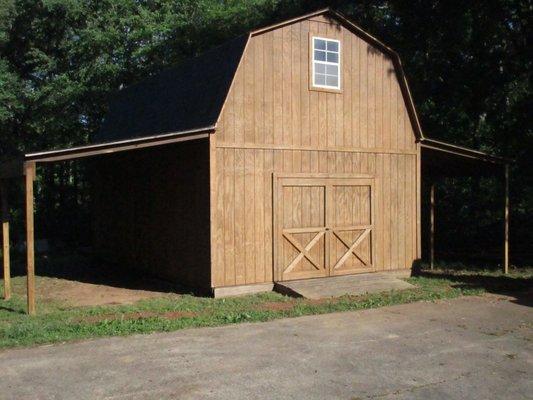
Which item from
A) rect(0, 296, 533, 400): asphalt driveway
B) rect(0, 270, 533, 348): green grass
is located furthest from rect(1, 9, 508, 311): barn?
rect(0, 296, 533, 400): asphalt driveway

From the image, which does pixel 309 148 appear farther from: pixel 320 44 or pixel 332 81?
pixel 320 44

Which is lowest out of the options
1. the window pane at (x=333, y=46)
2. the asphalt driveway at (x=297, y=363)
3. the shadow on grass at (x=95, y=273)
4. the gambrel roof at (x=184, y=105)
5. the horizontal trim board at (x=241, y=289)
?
the shadow on grass at (x=95, y=273)

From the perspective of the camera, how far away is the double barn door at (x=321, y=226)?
12266 mm

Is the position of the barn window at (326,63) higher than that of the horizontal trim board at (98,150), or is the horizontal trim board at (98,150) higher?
the barn window at (326,63)

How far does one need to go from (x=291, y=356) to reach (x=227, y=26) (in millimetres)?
18360

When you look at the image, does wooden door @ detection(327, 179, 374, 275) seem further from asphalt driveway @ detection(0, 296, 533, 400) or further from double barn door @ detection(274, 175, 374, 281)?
asphalt driveway @ detection(0, 296, 533, 400)

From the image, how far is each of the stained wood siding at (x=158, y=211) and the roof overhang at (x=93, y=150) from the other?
1.82 feet

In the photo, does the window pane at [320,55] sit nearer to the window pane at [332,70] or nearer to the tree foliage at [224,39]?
the window pane at [332,70]

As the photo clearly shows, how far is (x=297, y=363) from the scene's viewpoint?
7160mm

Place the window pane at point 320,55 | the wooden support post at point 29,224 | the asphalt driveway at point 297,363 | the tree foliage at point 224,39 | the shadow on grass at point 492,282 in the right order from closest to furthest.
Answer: the asphalt driveway at point 297,363 → the wooden support post at point 29,224 → the shadow on grass at point 492,282 → the window pane at point 320,55 → the tree foliage at point 224,39

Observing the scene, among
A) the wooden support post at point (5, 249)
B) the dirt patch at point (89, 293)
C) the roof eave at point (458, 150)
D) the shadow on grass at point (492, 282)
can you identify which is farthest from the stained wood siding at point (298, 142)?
the wooden support post at point (5, 249)

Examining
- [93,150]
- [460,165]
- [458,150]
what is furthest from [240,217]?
[460,165]

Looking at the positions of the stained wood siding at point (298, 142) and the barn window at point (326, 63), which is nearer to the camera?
the stained wood siding at point (298, 142)

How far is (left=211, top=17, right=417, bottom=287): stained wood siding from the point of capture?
1168 cm
